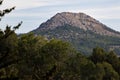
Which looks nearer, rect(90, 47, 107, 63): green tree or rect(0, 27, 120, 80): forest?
rect(0, 27, 120, 80): forest

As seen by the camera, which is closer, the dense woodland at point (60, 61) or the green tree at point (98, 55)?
the dense woodland at point (60, 61)

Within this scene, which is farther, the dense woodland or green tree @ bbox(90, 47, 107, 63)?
green tree @ bbox(90, 47, 107, 63)

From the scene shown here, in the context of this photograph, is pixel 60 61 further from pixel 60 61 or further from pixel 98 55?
pixel 98 55

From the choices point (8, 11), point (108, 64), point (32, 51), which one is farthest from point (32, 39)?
point (8, 11)

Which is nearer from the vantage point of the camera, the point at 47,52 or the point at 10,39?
the point at 10,39

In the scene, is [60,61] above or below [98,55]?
below

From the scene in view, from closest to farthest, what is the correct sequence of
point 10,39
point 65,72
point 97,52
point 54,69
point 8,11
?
point 54,69, point 8,11, point 10,39, point 65,72, point 97,52

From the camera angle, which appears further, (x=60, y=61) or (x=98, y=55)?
(x=98, y=55)

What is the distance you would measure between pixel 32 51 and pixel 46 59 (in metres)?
7.16

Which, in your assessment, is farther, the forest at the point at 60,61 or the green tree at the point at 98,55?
the green tree at the point at 98,55

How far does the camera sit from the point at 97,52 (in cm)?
15362

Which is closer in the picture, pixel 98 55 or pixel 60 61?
pixel 60 61

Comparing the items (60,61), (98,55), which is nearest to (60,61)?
(60,61)

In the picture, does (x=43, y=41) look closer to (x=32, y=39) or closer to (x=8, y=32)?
(x=32, y=39)
